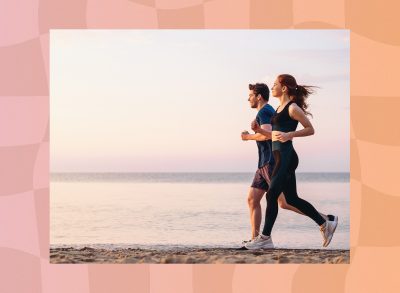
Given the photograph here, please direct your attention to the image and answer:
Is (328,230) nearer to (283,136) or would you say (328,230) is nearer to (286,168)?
(286,168)

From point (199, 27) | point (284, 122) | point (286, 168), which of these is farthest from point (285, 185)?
point (199, 27)

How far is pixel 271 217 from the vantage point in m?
5.84

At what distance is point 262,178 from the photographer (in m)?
5.89

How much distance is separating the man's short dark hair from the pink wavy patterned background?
19.7 inches

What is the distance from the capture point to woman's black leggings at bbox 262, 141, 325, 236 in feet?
19.0

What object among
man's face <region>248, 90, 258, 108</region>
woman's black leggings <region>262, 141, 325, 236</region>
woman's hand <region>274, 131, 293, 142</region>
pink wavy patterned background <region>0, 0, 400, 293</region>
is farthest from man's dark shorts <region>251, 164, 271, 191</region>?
pink wavy patterned background <region>0, 0, 400, 293</region>

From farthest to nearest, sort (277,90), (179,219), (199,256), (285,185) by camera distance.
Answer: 1. (179,219)
2. (277,90)
3. (285,185)
4. (199,256)

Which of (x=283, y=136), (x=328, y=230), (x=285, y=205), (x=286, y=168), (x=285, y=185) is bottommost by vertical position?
(x=328, y=230)

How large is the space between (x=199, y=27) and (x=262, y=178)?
1.31 m

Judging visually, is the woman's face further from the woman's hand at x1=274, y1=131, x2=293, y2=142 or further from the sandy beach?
the sandy beach

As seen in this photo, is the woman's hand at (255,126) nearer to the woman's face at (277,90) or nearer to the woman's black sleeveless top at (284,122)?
the woman's black sleeveless top at (284,122)

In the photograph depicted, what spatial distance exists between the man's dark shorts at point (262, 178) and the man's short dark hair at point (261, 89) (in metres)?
0.57

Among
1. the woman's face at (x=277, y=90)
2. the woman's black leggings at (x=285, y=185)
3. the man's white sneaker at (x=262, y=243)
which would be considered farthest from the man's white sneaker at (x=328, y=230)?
the woman's face at (x=277, y=90)

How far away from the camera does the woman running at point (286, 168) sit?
19.1 feet
